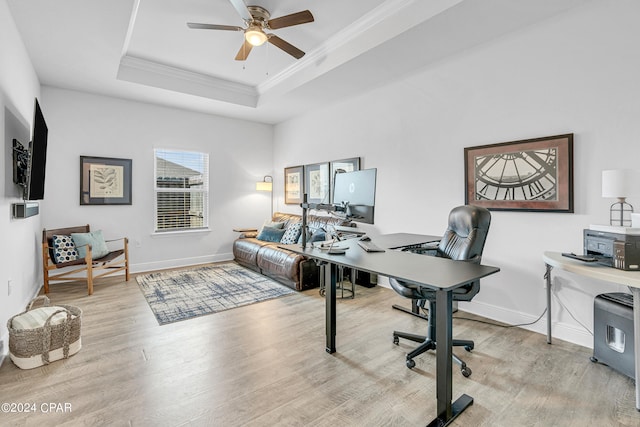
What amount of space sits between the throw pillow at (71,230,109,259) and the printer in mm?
5276

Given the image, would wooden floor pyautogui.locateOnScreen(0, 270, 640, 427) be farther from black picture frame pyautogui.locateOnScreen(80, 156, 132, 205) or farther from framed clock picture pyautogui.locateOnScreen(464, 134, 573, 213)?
black picture frame pyautogui.locateOnScreen(80, 156, 132, 205)

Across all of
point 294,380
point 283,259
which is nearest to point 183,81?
point 283,259

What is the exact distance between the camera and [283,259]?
4.17 meters

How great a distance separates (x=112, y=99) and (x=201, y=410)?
4.83 m

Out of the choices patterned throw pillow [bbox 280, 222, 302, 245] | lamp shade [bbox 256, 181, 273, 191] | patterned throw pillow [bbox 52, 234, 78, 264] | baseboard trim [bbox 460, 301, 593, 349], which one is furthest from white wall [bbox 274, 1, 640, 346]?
patterned throw pillow [bbox 52, 234, 78, 264]

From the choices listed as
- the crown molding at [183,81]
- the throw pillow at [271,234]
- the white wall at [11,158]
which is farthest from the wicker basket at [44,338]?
the crown molding at [183,81]

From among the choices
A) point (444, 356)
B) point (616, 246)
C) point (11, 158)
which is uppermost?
point (11, 158)

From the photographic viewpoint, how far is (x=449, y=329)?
1638 millimetres

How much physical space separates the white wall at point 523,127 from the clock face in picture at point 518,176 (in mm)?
163

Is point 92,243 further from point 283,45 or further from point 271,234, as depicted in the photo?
point 283,45

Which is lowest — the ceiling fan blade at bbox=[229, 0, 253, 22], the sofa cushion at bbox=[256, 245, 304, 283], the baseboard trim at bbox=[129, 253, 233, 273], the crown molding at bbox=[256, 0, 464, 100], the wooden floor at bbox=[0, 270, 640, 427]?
the wooden floor at bbox=[0, 270, 640, 427]

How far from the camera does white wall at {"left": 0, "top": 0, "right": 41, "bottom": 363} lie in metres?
2.39

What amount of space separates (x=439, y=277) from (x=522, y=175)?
6.00 feet

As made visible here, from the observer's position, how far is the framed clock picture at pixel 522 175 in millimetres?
2604
